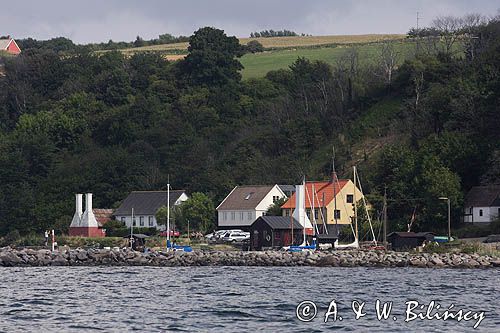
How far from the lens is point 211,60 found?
131 m

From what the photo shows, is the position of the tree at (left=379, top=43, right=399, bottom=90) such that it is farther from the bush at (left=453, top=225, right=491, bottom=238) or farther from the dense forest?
the bush at (left=453, top=225, right=491, bottom=238)

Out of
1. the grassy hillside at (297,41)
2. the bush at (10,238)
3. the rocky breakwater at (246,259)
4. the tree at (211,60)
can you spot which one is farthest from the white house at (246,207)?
the grassy hillside at (297,41)

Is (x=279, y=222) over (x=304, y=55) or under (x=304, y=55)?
under

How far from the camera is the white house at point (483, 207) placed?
7881 centimetres

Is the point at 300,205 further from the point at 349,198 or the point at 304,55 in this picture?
the point at 304,55

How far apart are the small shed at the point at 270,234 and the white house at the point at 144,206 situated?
20.2 m

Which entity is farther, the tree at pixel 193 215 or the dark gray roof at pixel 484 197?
the tree at pixel 193 215

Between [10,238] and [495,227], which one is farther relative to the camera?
[10,238]

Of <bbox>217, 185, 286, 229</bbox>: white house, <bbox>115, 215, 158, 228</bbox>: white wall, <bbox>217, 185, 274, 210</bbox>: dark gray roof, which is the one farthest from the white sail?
<bbox>115, 215, 158, 228</bbox>: white wall

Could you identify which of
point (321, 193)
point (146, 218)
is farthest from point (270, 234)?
point (146, 218)

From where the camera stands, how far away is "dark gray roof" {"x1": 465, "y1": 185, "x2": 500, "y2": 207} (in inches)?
3113

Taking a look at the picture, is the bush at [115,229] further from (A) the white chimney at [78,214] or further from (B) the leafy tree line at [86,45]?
(B) the leafy tree line at [86,45]

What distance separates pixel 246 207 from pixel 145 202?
10.3m

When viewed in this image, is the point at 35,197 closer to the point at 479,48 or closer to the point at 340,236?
the point at 340,236
